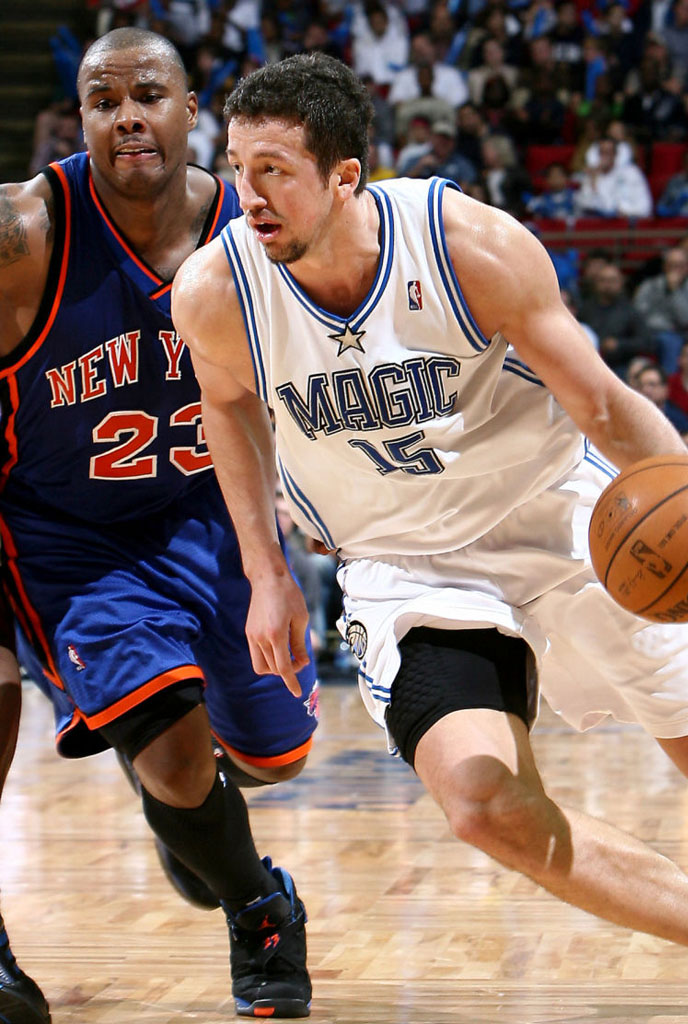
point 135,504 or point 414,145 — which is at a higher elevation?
point 135,504

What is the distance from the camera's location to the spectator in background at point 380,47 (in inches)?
494

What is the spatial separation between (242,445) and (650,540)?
0.89 metres

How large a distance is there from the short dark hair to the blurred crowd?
25.0 feet

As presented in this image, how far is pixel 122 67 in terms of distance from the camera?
2.94 metres

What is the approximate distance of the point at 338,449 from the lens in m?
2.55

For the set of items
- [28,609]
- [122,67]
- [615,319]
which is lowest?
[615,319]

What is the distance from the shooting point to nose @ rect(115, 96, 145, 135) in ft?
9.52

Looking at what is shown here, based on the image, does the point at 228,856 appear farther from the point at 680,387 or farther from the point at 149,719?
the point at 680,387

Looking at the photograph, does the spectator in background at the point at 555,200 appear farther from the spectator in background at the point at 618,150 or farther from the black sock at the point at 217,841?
the black sock at the point at 217,841

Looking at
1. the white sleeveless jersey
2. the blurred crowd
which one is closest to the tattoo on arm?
the white sleeveless jersey

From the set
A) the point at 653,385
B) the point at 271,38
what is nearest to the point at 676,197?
the point at 653,385

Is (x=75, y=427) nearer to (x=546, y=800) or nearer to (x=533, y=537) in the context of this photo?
(x=533, y=537)

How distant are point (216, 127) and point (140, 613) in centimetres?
978

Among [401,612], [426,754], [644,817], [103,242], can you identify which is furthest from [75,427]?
[644,817]
